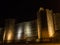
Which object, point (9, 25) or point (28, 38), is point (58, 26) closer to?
point (28, 38)

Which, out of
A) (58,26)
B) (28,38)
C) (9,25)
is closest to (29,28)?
(28,38)

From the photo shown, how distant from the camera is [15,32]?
47.3 feet

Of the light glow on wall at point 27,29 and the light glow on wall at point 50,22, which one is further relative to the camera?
the light glow on wall at point 27,29

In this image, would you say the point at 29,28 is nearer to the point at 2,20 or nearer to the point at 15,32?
the point at 15,32

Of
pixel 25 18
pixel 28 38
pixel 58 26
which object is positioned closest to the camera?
pixel 58 26

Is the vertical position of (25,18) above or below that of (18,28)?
above

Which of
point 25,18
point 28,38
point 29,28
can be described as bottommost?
point 28,38

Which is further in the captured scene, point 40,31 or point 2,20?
point 2,20

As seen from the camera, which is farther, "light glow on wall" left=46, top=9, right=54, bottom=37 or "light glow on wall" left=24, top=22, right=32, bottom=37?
"light glow on wall" left=24, top=22, right=32, bottom=37

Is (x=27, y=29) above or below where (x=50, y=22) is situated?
below

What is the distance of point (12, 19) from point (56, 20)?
4055 millimetres

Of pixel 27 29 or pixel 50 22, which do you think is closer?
pixel 50 22

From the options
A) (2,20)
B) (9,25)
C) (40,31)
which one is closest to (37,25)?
(40,31)

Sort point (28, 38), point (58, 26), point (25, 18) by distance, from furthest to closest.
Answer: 1. point (25, 18)
2. point (28, 38)
3. point (58, 26)
